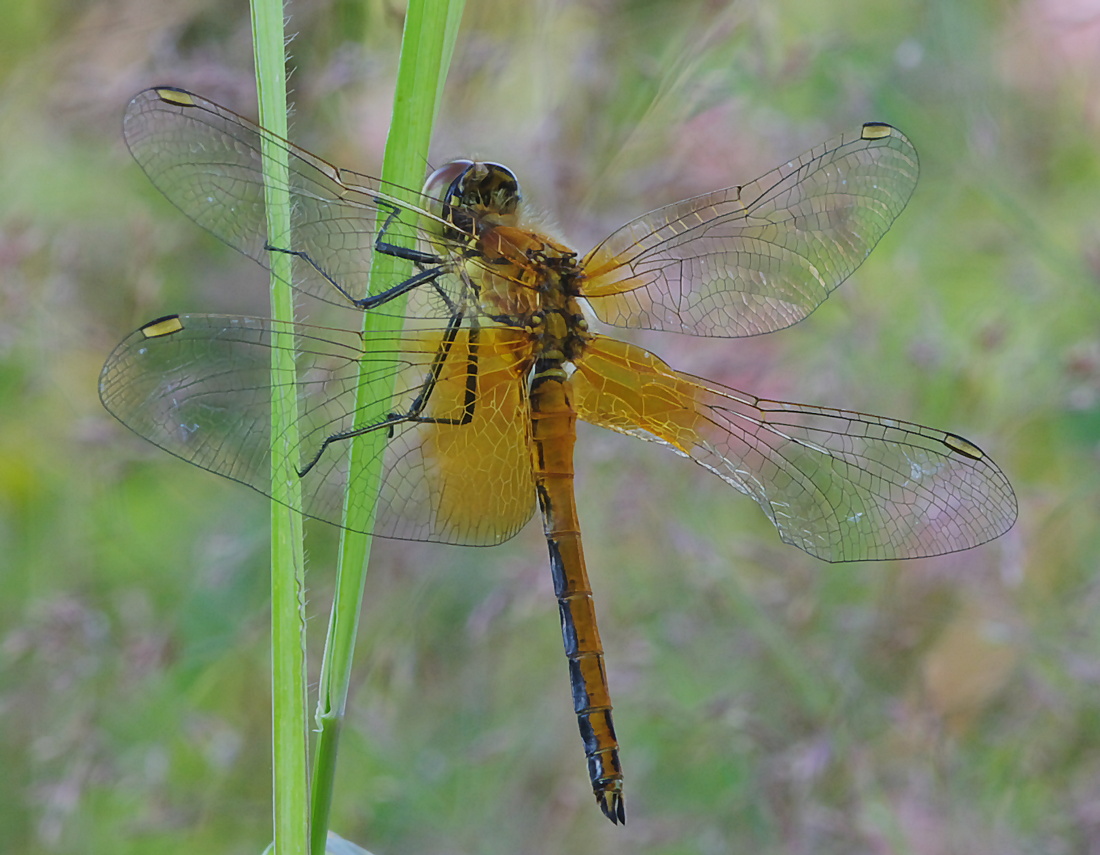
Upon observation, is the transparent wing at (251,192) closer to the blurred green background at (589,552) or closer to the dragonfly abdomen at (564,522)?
the dragonfly abdomen at (564,522)

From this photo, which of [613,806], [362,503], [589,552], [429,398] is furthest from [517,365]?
[589,552]

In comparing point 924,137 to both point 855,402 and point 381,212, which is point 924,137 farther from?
point 381,212

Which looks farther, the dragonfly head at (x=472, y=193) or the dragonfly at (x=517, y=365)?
Result: the dragonfly head at (x=472, y=193)

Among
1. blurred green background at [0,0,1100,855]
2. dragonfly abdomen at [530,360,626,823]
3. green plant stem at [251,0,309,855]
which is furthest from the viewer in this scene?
blurred green background at [0,0,1100,855]

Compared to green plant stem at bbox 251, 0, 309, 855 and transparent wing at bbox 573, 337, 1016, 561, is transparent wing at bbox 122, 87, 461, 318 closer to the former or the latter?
green plant stem at bbox 251, 0, 309, 855

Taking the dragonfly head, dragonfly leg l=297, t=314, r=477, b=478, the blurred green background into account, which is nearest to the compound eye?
the dragonfly head

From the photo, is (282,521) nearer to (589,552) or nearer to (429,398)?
(429,398)

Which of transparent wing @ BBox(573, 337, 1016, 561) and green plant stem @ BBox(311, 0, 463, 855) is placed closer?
green plant stem @ BBox(311, 0, 463, 855)

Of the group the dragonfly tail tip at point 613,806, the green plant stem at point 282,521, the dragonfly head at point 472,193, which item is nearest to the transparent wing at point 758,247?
the dragonfly head at point 472,193

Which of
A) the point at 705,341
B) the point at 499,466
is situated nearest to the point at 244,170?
the point at 499,466
